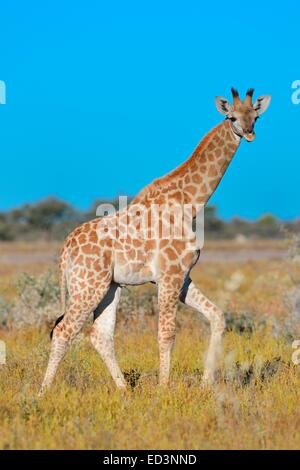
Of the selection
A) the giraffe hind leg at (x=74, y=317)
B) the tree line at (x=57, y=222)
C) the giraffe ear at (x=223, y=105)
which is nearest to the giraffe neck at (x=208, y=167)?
the giraffe ear at (x=223, y=105)

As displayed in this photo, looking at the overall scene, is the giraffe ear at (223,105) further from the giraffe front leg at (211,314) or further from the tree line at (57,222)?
the tree line at (57,222)

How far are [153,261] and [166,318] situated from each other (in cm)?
58

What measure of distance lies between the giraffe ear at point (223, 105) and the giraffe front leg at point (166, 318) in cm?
180

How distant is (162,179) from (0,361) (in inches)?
112

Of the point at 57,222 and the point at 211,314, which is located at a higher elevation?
the point at 57,222

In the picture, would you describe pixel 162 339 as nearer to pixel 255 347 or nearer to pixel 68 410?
pixel 68 410

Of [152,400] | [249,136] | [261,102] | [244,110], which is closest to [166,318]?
[152,400]

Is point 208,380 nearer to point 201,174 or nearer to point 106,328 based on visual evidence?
point 106,328

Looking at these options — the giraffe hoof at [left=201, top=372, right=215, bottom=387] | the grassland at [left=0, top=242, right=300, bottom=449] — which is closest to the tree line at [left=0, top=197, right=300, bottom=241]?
the grassland at [left=0, top=242, right=300, bottom=449]

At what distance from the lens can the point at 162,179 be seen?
8.15 m

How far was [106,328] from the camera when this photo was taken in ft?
26.0

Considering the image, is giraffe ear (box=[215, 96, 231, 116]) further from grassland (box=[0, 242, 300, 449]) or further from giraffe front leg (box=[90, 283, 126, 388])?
grassland (box=[0, 242, 300, 449])

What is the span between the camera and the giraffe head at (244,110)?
25.6 feet

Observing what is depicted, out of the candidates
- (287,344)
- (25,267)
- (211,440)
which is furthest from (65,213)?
(211,440)
